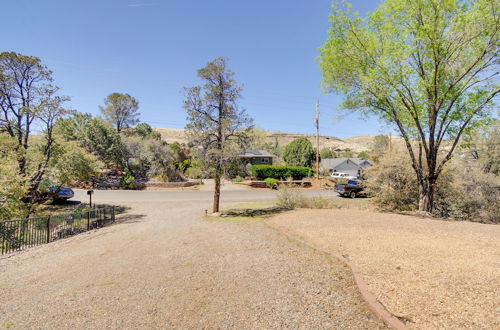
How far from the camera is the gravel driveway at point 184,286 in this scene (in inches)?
147

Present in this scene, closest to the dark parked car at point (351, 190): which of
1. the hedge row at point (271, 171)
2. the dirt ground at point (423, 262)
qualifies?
the dirt ground at point (423, 262)

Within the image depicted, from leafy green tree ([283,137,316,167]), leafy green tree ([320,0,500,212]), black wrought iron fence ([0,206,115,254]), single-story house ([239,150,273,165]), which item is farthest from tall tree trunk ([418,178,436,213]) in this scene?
single-story house ([239,150,273,165])

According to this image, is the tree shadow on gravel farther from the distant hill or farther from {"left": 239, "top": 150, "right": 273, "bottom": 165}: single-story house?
the distant hill

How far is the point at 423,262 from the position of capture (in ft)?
17.8

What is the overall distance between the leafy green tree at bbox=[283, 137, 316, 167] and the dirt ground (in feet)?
113

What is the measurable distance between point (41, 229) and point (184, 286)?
28.8ft

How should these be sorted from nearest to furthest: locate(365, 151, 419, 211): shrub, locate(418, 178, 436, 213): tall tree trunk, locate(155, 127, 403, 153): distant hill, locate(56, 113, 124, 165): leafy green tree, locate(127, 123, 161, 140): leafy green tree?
locate(418, 178, 436, 213): tall tree trunk < locate(365, 151, 419, 211): shrub < locate(56, 113, 124, 165): leafy green tree < locate(127, 123, 161, 140): leafy green tree < locate(155, 127, 403, 153): distant hill

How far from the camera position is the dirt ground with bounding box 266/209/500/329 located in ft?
11.5

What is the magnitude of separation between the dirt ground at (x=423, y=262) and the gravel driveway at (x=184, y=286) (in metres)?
0.62

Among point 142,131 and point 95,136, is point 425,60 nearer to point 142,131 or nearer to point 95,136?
point 95,136

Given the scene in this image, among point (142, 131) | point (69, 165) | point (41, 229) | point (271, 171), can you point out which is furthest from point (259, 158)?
point (41, 229)

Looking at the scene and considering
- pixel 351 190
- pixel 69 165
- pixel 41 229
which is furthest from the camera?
pixel 351 190

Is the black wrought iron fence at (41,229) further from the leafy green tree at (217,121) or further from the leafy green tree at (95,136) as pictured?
the leafy green tree at (95,136)

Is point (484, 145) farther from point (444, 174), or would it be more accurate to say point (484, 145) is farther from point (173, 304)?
point (173, 304)
